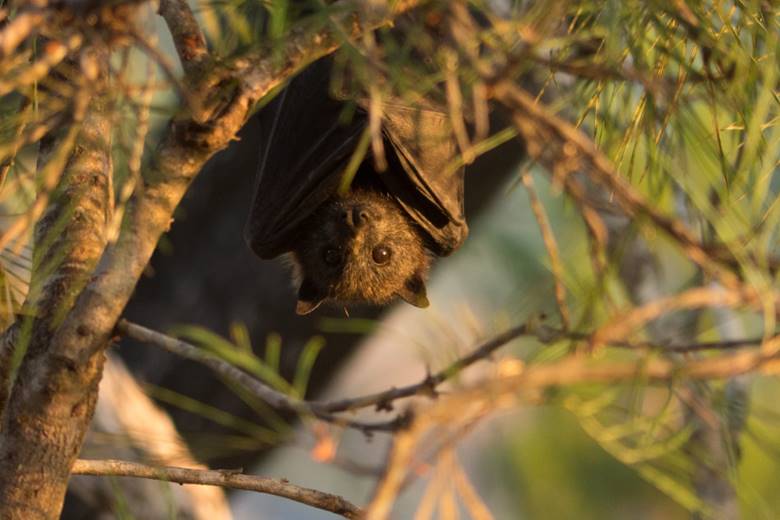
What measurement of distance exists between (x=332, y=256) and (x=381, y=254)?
16cm

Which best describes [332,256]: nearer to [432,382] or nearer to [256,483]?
[256,483]

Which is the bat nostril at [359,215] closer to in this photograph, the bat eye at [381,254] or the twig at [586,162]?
the bat eye at [381,254]

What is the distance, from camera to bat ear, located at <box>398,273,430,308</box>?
12.6 ft

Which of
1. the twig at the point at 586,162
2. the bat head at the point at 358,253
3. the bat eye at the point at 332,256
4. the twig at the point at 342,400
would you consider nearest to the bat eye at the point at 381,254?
the bat head at the point at 358,253

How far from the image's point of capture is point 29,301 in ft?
6.47

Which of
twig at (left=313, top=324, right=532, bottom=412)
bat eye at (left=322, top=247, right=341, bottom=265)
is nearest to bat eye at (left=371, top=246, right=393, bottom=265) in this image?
bat eye at (left=322, top=247, right=341, bottom=265)

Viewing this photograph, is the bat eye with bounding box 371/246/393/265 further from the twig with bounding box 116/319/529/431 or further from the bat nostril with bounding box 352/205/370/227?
the twig with bounding box 116/319/529/431

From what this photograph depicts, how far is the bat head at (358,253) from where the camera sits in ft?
12.1

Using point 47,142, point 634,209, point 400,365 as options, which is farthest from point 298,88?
point 634,209

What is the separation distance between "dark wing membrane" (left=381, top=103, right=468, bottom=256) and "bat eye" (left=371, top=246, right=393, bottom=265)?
0.47 feet

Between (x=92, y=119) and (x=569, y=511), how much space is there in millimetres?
12773

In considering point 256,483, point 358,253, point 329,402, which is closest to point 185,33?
point 329,402

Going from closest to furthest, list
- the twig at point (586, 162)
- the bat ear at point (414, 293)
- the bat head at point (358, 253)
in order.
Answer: the twig at point (586, 162), the bat head at point (358, 253), the bat ear at point (414, 293)

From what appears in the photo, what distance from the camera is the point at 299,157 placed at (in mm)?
3652
